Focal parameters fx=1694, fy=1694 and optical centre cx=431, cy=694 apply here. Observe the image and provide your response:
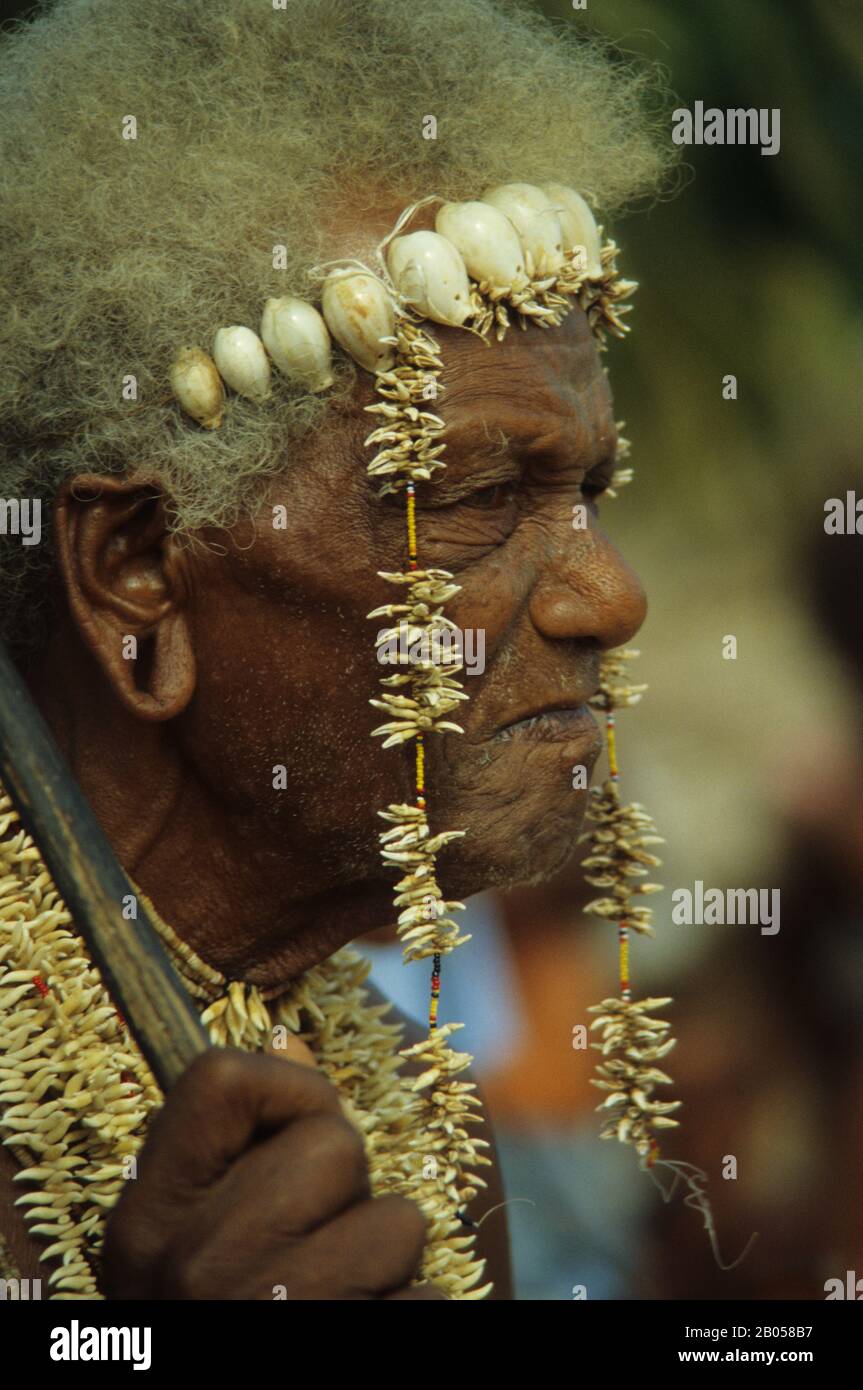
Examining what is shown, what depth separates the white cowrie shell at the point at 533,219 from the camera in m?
2.58

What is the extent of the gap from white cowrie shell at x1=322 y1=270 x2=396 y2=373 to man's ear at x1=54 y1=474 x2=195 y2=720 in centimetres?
36

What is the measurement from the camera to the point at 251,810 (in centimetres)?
260

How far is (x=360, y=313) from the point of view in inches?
95.5

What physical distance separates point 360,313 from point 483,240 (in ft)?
0.75

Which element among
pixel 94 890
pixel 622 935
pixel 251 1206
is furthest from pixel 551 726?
pixel 251 1206

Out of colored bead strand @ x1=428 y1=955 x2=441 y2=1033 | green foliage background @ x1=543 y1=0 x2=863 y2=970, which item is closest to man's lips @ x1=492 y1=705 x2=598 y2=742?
colored bead strand @ x1=428 y1=955 x2=441 y2=1033

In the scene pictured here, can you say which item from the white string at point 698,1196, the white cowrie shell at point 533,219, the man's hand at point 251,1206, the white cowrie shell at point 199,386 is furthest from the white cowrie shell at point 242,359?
the white string at point 698,1196

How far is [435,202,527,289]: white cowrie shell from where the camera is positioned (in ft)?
8.21

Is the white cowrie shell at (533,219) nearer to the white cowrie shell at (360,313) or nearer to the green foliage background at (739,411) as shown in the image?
the white cowrie shell at (360,313)

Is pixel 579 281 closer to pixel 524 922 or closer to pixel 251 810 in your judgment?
pixel 251 810

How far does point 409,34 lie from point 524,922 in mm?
3147

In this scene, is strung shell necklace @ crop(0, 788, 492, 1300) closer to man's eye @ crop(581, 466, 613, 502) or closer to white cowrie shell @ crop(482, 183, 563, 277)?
man's eye @ crop(581, 466, 613, 502)

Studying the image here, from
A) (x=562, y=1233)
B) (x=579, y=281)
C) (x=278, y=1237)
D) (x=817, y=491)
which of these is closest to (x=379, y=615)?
(x=579, y=281)

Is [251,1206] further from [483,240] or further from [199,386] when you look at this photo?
[483,240]
